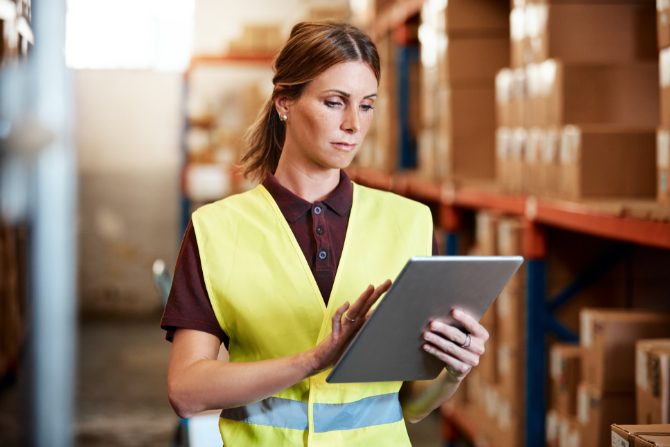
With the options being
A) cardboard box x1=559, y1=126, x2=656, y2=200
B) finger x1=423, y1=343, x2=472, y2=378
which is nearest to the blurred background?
cardboard box x1=559, y1=126, x2=656, y2=200

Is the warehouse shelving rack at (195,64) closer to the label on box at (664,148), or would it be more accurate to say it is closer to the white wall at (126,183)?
the white wall at (126,183)

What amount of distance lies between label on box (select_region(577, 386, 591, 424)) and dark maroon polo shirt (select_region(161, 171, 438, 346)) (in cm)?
185

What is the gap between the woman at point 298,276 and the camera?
1.84m

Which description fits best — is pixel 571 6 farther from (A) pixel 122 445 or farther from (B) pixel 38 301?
(A) pixel 122 445

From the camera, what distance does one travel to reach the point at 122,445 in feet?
18.7

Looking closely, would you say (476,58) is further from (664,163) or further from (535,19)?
(664,163)

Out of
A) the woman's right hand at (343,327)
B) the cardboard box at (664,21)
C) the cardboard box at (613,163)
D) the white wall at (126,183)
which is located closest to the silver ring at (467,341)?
the woman's right hand at (343,327)

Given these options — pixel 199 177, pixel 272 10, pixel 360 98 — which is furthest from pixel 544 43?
pixel 272 10

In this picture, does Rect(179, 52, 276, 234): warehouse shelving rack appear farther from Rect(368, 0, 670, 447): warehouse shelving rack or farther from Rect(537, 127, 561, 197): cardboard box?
Rect(537, 127, 561, 197): cardboard box

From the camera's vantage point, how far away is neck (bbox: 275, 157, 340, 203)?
1.97 metres

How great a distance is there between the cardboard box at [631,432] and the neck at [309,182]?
0.73 m

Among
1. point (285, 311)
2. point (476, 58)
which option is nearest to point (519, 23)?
point (476, 58)

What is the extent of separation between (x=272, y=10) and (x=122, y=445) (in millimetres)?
6423

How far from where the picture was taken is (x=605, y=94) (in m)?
3.70
